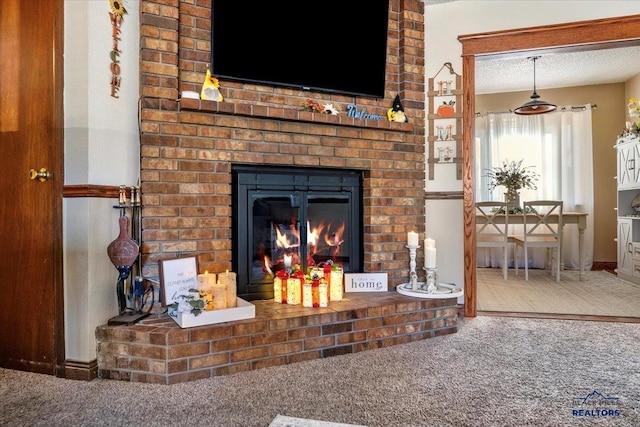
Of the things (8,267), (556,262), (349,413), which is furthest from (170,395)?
(556,262)

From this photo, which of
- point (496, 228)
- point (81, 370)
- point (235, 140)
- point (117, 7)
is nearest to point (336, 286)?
point (235, 140)

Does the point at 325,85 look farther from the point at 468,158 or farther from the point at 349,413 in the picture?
the point at 349,413

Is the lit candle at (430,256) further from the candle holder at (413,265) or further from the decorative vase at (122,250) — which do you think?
the decorative vase at (122,250)

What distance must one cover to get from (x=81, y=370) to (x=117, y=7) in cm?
172

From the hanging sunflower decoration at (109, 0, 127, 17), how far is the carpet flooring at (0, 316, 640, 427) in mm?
1737

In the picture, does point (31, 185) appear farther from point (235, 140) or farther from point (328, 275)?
point (328, 275)

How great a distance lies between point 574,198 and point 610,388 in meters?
4.43

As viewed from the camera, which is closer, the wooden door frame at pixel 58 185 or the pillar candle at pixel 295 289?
the wooden door frame at pixel 58 185

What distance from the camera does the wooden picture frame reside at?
6.63ft

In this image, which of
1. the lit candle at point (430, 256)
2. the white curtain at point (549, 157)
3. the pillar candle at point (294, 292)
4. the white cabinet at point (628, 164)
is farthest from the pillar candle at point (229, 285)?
the white curtain at point (549, 157)

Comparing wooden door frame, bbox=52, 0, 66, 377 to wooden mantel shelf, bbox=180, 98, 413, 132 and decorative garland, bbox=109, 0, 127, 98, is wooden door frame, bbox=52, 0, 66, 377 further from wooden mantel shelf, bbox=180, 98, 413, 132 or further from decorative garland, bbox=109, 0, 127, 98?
wooden mantel shelf, bbox=180, 98, 413, 132

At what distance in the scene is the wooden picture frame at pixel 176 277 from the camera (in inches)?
79.5

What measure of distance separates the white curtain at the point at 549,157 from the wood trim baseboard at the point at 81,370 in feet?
16.5

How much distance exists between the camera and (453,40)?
3004 mm
